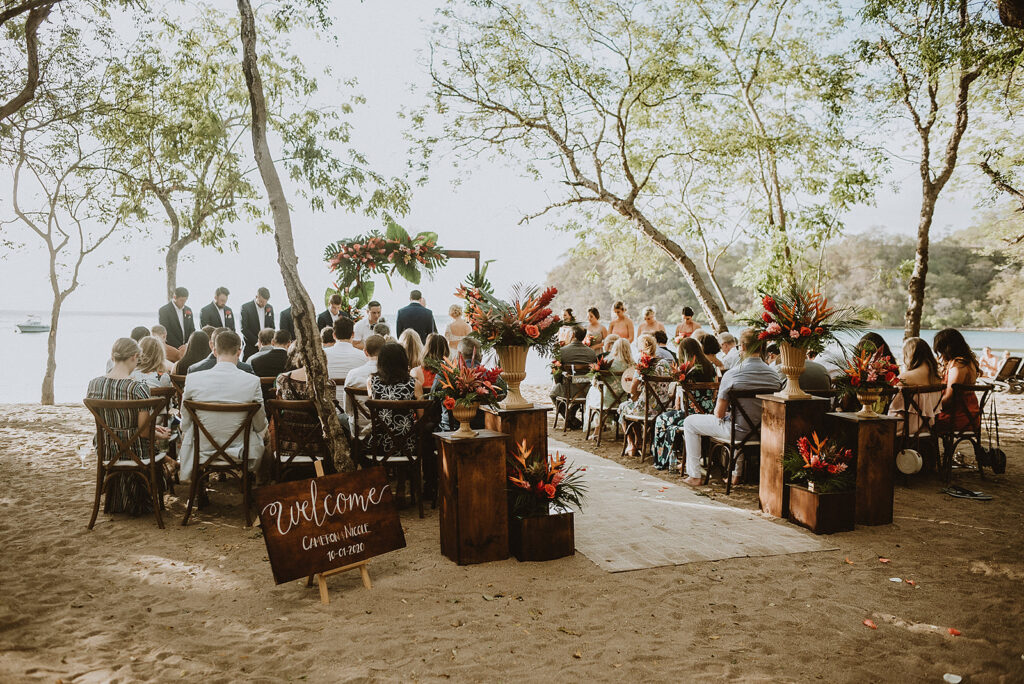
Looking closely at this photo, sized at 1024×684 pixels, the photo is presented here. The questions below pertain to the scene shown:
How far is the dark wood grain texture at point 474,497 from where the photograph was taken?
408 centimetres

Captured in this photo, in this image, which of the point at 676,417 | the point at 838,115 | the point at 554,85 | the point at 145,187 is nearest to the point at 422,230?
the point at 676,417

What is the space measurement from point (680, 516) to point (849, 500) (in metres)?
1.25

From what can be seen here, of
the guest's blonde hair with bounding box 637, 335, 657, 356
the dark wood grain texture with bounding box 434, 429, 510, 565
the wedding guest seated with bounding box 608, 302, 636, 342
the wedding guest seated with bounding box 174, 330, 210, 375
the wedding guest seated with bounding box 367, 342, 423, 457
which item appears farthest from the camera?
the wedding guest seated with bounding box 608, 302, 636, 342

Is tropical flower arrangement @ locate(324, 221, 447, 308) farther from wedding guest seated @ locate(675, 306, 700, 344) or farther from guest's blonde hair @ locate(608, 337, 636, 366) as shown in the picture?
wedding guest seated @ locate(675, 306, 700, 344)

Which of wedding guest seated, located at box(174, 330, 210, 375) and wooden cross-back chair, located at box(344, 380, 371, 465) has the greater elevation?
wedding guest seated, located at box(174, 330, 210, 375)

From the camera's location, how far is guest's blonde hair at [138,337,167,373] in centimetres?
559

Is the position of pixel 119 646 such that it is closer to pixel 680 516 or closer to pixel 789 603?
pixel 789 603

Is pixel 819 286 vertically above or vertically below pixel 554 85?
below

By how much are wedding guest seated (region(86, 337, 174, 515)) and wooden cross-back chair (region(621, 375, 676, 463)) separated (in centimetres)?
472

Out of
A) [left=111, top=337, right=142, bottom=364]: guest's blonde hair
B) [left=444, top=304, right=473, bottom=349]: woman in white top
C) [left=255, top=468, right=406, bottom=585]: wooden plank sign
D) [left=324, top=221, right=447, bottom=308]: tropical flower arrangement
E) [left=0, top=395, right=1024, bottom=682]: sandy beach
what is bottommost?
[left=0, top=395, right=1024, bottom=682]: sandy beach

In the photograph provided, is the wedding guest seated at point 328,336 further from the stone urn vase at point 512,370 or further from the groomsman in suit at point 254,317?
the groomsman in suit at point 254,317

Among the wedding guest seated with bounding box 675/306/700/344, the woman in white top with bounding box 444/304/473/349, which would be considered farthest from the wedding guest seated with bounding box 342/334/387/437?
the wedding guest seated with bounding box 675/306/700/344

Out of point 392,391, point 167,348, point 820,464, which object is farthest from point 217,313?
point 820,464

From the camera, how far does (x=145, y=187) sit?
40.0ft
